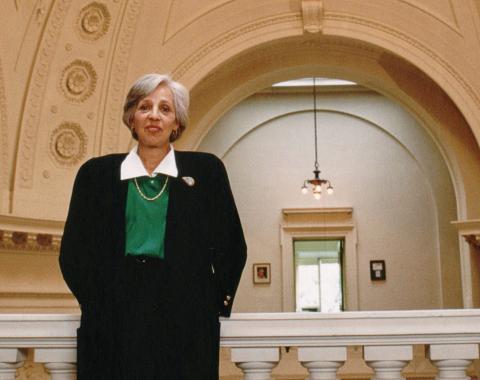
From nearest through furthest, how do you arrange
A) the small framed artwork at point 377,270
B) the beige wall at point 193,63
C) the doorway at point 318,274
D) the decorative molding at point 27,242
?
1. the decorative molding at point 27,242
2. the beige wall at point 193,63
3. the small framed artwork at point 377,270
4. the doorway at point 318,274

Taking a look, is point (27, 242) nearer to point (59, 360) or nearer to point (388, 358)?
point (59, 360)

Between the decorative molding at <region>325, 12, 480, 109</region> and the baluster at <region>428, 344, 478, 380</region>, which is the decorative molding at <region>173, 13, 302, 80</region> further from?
the baluster at <region>428, 344, 478, 380</region>

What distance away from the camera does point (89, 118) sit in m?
10.3

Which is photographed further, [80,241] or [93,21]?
[93,21]

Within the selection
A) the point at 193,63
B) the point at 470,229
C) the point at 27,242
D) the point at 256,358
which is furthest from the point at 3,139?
the point at 256,358

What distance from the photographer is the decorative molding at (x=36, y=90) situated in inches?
383

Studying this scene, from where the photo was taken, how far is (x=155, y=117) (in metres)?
2.45

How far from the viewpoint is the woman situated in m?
2.29

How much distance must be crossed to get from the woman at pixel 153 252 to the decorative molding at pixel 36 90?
7.59 metres

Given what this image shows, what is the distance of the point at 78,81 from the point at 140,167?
8.14m

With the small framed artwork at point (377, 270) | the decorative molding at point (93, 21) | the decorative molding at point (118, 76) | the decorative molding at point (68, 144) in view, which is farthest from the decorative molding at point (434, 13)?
the small framed artwork at point (377, 270)

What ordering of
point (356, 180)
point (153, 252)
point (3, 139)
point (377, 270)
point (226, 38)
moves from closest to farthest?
point (153, 252), point (3, 139), point (226, 38), point (377, 270), point (356, 180)

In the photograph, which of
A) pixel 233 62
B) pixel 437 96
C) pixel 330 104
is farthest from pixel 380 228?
pixel 233 62

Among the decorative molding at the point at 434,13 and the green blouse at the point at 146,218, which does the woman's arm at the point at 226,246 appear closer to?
the green blouse at the point at 146,218
